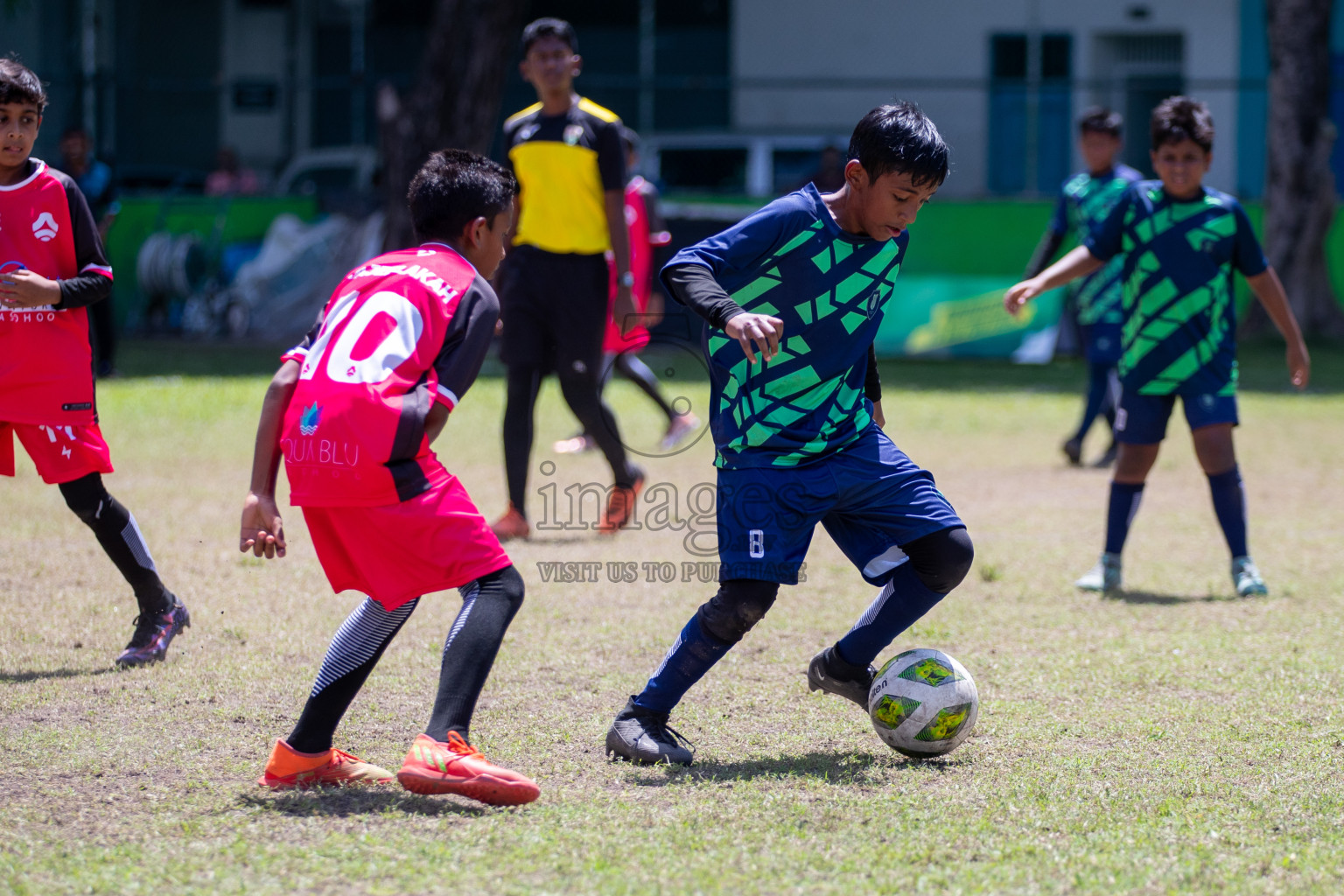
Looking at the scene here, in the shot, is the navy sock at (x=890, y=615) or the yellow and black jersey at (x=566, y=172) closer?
the navy sock at (x=890, y=615)

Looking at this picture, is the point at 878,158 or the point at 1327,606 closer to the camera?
the point at 878,158

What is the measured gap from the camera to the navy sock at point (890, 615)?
3.69 meters

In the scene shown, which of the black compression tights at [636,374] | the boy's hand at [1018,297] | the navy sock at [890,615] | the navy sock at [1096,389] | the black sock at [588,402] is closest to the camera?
the navy sock at [890,615]

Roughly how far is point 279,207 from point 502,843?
52.0 ft

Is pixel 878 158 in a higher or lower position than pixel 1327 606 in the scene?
higher

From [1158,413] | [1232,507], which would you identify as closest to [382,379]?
[1158,413]

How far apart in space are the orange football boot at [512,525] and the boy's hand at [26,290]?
264 centimetres

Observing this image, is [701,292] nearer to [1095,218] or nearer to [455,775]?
[455,775]

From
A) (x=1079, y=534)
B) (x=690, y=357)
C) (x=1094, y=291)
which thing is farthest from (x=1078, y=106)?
(x=1079, y=534)

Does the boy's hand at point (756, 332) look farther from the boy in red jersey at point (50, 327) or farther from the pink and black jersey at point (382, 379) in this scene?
the boy in red jersey at point (50, 327)

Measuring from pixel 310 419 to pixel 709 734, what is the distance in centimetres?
138

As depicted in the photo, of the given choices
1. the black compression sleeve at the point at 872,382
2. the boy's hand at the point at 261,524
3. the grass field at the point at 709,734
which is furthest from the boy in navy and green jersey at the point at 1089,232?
the boy's hand at the point at 261,524

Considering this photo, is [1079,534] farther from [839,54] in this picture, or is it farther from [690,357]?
[839,54]

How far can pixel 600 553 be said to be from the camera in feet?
20.7
